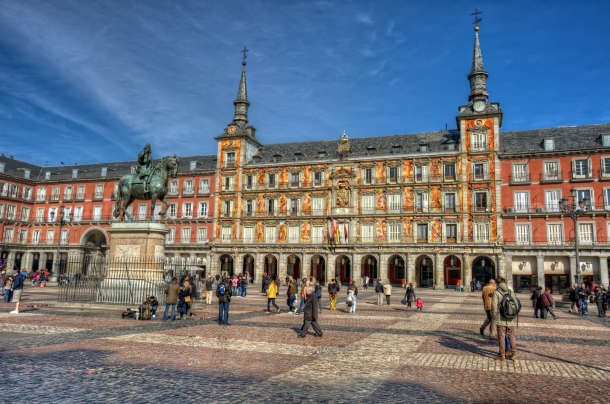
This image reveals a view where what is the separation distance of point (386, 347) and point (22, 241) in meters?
64.9

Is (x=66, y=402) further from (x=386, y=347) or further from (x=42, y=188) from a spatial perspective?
(x=42, y=188)

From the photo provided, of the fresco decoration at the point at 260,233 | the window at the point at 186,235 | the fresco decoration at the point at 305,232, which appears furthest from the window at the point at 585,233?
the window at the point at 186,235

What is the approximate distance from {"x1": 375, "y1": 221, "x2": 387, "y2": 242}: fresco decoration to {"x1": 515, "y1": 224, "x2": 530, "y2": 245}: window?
1309cm

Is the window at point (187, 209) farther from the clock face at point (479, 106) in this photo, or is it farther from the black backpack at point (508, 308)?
the black backpack at point (508, 308)

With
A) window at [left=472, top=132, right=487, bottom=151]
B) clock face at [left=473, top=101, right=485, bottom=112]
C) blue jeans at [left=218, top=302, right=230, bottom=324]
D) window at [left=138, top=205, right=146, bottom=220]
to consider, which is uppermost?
clock face at [left=473, top=101, right=485, bottom=112]

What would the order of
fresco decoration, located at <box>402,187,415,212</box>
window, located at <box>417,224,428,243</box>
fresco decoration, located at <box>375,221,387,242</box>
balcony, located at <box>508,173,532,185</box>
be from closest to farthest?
balcony, located at <box>508,173,532,185</box> → window, located at <box>417,224,428,243</box> → fresco decoration, located at <box>402,187,415,212</box> → fresco decoration, located at <box>375,221,387,242</box>

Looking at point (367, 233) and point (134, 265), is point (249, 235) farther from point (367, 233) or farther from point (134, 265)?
point (134, 265)

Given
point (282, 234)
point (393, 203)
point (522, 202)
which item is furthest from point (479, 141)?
point (282, 234)

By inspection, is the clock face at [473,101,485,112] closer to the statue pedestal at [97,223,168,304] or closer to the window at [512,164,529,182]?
the window at [512,164,529,182]

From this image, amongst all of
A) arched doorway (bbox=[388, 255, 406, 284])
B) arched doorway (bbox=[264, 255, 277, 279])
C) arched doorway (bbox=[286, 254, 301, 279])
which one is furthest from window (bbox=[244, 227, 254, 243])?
arched doorway (bbox=[388, 255, 406, 284])

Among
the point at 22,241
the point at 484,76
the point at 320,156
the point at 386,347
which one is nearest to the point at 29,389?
the point at 386,347

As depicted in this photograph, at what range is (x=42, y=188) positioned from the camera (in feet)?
209

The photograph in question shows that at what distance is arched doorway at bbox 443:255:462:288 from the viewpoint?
4866cm

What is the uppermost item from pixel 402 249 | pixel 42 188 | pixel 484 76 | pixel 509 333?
pixel 484 76
